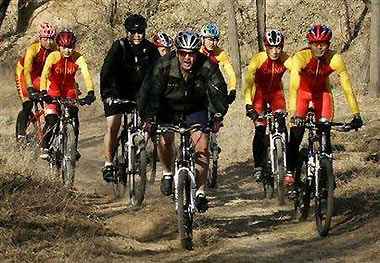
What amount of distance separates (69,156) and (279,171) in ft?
9.18

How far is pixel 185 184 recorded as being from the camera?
770 centimetres

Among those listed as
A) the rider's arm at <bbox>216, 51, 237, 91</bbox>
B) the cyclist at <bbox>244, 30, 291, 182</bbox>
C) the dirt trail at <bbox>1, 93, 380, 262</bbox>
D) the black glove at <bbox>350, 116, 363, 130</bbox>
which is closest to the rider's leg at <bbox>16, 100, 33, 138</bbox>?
the dirt trail at <bbox>1, 93, 380, 262</bbox>

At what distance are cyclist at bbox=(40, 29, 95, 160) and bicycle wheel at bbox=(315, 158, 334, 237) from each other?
3467 millimetres

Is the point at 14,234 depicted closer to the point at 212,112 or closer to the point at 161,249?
the point at 161,249

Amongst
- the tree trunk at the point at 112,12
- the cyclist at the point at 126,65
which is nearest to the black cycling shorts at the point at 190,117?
the cyclist at the point at 126,65

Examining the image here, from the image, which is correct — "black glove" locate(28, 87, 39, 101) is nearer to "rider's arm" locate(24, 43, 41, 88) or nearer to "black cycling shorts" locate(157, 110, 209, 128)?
"rider's arm" locate(24, 43, 41, 88)

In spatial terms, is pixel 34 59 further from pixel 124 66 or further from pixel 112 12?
pixel 112 12

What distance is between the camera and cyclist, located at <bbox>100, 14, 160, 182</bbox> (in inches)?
374

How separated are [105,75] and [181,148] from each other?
2.15 meters

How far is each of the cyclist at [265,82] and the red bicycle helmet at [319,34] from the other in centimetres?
152

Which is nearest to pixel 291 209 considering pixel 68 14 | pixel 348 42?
pixel 348 42

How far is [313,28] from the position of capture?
27.7 ft

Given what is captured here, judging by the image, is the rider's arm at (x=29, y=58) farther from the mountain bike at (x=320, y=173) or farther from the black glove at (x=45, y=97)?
the mountain bike at (x=320, y=173)

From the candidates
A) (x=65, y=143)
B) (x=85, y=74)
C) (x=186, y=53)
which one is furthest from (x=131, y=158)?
(x=186, y=53)
